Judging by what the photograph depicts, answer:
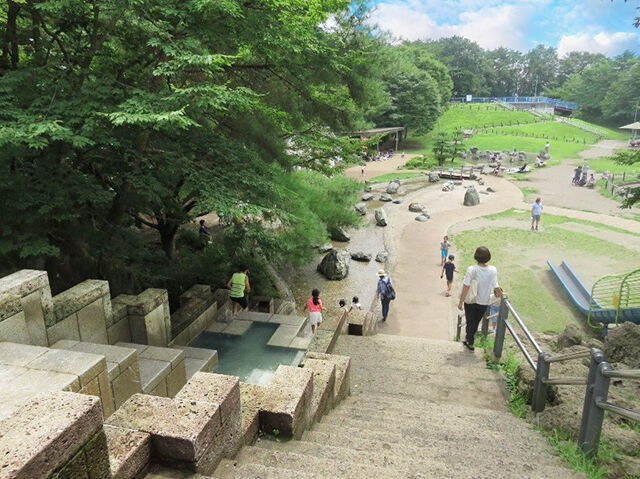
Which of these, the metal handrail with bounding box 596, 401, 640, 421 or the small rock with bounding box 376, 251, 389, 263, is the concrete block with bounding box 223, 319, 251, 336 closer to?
the metal handrail with bounding box 596, 401, 640, 421

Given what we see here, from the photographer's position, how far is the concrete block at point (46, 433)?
166 centimetres

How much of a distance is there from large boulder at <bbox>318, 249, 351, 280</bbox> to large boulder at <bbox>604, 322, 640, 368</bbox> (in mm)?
9351

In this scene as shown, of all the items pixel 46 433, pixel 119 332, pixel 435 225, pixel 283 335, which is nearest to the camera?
pixel 46 433

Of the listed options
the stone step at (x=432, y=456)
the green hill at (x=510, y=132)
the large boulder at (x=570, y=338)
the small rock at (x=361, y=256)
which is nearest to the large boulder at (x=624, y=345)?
the large boulder at (x=570, y=338)

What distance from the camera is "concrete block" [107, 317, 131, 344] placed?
5.45 m

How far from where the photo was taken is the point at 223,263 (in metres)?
10.4

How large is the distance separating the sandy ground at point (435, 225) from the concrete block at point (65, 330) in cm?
774

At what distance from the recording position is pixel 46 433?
1.77 meters

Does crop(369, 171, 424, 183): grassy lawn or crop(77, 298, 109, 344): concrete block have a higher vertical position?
crop(77, 298, 109, 344): concrete block

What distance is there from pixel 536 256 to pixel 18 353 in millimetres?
17072

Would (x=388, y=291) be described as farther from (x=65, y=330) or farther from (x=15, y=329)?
(x=15, y=329)

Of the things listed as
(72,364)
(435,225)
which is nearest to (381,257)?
(435,225)

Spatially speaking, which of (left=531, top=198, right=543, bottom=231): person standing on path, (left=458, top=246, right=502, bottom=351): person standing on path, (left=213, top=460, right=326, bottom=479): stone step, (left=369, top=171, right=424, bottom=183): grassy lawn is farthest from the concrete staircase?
(left=369, top=171, right=424, bottom=183): grassy lawn

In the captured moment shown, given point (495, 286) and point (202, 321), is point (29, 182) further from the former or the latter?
point (495, 286)
